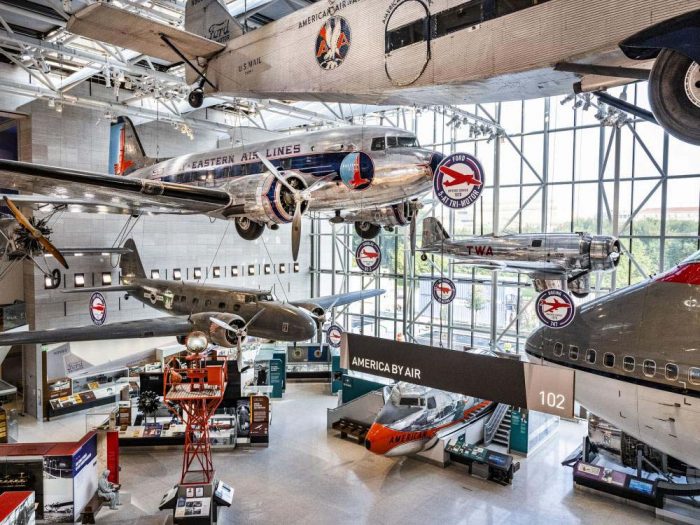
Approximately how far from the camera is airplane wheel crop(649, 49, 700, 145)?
335 centimetres

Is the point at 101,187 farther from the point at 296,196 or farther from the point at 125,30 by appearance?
the point at 296,196

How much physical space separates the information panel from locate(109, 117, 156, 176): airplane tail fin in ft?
41.3

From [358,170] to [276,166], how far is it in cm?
260

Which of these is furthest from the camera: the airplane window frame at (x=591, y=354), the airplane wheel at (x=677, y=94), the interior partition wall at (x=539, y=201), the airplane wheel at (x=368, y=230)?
the interior partition wall at (x=539, y=201)

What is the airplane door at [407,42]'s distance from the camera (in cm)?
571

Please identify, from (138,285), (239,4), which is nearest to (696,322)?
(239,4)

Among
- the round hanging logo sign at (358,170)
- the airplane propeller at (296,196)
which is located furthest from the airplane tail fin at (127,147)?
the round hanging logo sign at (358,170)

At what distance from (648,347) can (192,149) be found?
1938 centimetres

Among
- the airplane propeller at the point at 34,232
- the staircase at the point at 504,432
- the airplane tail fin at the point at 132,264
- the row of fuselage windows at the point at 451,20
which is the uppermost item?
the row of fuselage windows at the point at 451,20

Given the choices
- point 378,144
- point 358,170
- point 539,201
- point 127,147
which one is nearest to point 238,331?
point 358,170

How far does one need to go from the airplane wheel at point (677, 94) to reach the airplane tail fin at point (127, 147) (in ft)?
48.7

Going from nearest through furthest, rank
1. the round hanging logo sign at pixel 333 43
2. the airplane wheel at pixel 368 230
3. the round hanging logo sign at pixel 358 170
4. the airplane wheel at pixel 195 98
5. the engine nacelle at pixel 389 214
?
the round hanging logo sign at pixel 333 43 < the airplane wheel at pixel 195 98 < the round hanging logo sign at pixel 358 170 < the engine nacelle at pixel 389 214 < the airplane wheel at pixel 368 230

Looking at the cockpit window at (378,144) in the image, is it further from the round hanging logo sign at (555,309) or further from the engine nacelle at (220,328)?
the engine nacelle at (220,328)

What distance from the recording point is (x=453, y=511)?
10438mm
